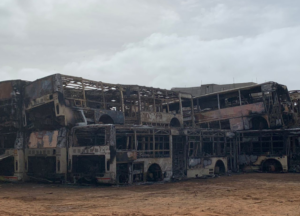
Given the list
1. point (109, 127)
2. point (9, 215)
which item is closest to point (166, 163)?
point (109, 127)

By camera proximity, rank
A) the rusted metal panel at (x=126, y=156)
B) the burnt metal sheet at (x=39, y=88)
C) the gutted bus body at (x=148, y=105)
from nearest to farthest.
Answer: the rusted metal panel at (x=126, y=156) → the burnt metal sheet at (x=39, y=88) → the gutted bus body at (x=148, y=105)

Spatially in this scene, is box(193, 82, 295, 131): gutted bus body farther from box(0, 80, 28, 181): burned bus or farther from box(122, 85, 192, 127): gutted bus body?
box(0, 80, 28, 181): burned bus

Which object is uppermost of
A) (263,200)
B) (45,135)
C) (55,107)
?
(55,107)

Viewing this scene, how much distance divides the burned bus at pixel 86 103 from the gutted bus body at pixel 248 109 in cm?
344

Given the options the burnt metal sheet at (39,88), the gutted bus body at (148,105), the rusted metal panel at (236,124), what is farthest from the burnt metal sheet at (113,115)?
the rusted metal panel at (236,124)

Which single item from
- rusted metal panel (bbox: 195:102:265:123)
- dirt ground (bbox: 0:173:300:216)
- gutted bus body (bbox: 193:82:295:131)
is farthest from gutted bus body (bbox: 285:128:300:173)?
dirt ground (bbox: 0:173:300:216)

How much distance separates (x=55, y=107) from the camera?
15.6 m

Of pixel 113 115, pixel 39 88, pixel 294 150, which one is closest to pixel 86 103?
pixel 113 115

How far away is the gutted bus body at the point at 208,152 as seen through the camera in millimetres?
17688

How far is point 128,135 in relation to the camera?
14.9 m

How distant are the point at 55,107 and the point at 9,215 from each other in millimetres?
8467

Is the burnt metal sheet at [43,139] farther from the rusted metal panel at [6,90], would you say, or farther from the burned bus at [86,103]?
the rusted metal panel at [6,90]

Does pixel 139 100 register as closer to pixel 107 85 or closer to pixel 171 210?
pixel 107 85

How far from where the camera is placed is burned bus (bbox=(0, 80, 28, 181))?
16688mm
